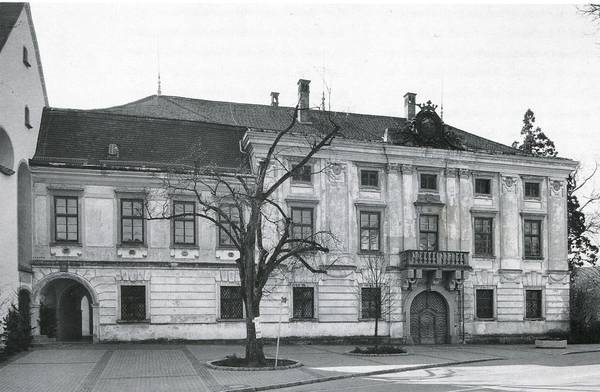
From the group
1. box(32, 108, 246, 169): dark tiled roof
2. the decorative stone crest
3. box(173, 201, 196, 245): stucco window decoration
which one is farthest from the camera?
the decorative stone crest

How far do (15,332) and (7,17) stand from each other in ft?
43.1

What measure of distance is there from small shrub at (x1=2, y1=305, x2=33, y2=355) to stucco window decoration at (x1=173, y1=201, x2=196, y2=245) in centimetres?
796

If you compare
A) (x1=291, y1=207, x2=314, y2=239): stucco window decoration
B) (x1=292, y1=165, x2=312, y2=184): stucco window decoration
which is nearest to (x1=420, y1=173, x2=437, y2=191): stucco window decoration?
(x1=292, y1=165, x2=312, y2=184): stucco window decoration

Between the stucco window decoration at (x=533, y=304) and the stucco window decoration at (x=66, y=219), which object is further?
the stucco window decoration at (x=533, y=304)

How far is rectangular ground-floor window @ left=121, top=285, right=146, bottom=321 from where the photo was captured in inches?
1188

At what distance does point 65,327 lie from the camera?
3409 cm

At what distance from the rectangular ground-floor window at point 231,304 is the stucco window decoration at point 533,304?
53.8 ft

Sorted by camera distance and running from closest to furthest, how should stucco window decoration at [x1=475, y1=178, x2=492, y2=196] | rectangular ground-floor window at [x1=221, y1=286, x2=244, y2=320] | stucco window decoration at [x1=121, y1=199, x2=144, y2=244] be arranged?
stucco window decoration at [x1=121, y1=199, x2=144, y2=244] → rectangular ground-floor window at [x1=221, y1=286, x2=244, y2=320] → stucco window decoration at [x1=475, y1=178, x2=492, y2=196]

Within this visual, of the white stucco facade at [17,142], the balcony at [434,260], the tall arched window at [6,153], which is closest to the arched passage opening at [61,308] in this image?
the white stucco facade at [17,142]

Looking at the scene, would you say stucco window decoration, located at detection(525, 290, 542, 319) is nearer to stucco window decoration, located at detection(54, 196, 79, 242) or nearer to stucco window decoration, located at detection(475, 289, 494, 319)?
stucco window decoration, located at detection(475, 289, 494, 319)

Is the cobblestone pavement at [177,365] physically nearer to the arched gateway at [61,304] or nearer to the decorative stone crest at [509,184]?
the arched gateway at [61,304]

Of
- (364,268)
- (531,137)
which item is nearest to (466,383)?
(364,268)

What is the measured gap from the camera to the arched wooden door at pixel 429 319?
114 feet

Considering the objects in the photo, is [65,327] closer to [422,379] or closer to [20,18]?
[20,18]
